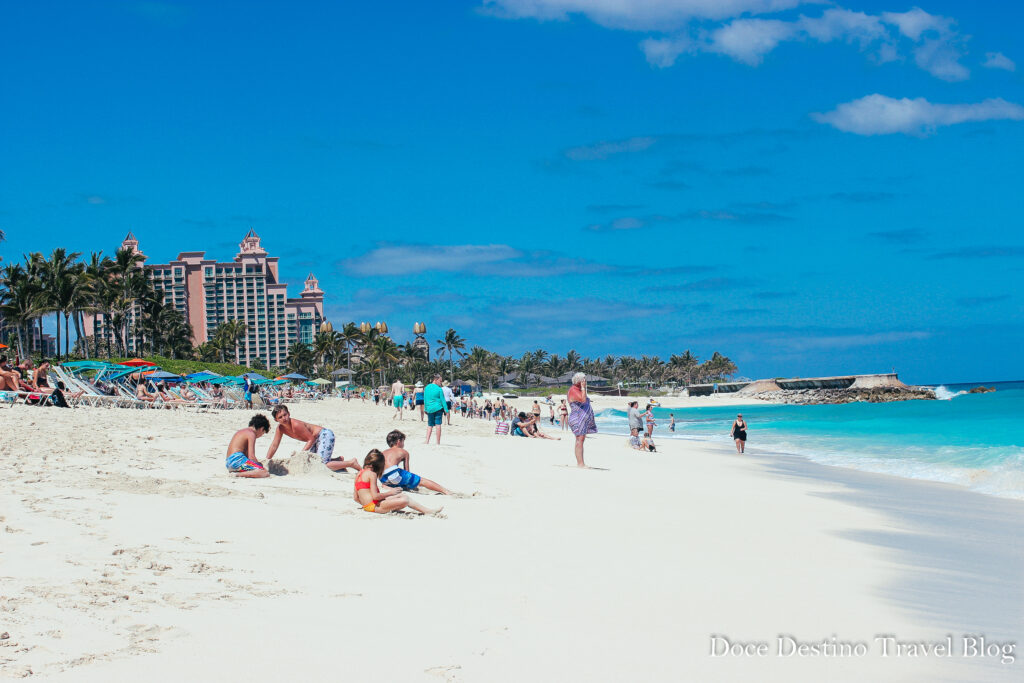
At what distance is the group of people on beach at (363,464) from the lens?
639 centimetres

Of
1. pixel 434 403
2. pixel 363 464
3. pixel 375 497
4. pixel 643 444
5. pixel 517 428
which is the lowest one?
pixel 643 444

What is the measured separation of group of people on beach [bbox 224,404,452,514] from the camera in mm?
6387

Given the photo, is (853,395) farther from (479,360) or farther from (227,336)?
(227,336)

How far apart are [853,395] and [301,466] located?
9141cm

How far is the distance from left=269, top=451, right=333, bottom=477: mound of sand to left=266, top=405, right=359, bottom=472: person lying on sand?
0.29m

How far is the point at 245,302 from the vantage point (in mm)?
143250

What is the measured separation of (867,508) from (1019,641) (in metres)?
5.13

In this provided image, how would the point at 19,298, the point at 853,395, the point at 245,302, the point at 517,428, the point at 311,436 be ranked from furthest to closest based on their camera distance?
1. the point at 245,302
2. the point at 853,395
3. the point at 19,298
4. the point at 517,428
5. the point at 311,436

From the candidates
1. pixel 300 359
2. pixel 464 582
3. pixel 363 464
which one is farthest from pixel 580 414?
pixel 300 359

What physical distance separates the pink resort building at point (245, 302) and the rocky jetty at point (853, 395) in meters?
84.0

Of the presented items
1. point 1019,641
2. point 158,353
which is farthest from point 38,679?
point 158,353

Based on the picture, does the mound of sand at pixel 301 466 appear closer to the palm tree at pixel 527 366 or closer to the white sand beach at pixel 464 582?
the white sand beach at pixel 464 582

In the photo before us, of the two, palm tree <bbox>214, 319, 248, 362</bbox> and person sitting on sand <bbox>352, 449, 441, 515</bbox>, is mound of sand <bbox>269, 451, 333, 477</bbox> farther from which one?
palm tree <bbox>214, 319, 248, 362</bbox>

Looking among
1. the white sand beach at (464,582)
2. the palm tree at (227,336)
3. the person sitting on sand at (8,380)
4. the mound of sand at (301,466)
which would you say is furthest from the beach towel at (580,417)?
the palm tree at (227,336)
